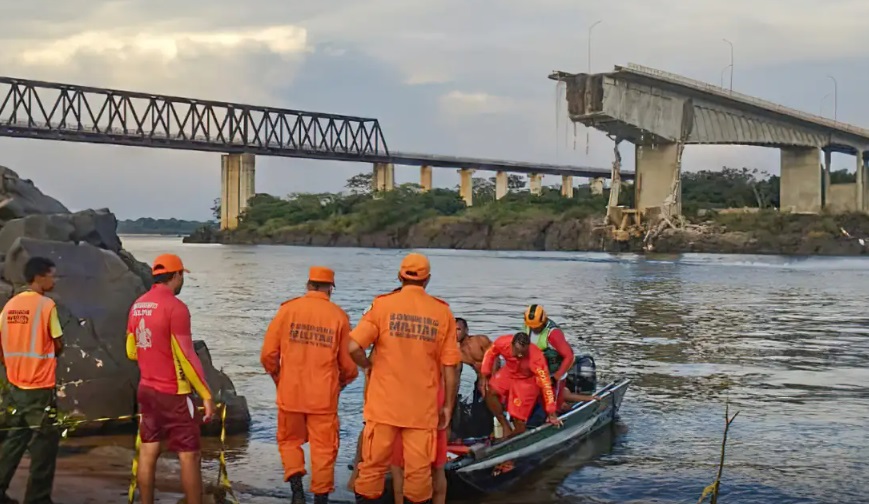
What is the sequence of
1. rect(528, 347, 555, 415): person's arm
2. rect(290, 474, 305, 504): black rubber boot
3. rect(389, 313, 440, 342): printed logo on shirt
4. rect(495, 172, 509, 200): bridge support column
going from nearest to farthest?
1. rect(389, 313, 440, 342): printed logo on shirt
2. rect(290, 474, 305, 504): black rubber boot
3. rect(528, 347, 555, 415): person's arm
4. rect(495, 172, 509, 200): bridge support column

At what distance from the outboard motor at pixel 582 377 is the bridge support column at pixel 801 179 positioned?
91748mm

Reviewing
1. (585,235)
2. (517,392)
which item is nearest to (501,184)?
(585,235)

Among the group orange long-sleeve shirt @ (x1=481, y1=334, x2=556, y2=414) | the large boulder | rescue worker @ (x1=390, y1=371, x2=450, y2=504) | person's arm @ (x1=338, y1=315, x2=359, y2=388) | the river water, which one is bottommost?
the river water

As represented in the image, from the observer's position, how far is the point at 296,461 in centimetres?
807

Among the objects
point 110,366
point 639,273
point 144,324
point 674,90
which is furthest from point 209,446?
point 674,90

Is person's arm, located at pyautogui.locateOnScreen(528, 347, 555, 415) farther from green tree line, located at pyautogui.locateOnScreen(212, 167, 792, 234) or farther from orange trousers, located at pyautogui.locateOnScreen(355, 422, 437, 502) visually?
green tree line, located at pyautogui.locateOnScreen(212, 167, 792, 234)

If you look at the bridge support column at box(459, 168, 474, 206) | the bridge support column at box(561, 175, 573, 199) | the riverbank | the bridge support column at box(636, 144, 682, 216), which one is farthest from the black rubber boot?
the bridge support column at box(561, 175, 573, 199)

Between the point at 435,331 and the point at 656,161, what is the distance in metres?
84.3

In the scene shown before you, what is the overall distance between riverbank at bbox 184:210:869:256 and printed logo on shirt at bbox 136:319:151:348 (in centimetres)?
9180

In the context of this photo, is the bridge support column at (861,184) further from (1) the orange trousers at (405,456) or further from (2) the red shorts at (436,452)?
(1) the orange trousers at (405,456)

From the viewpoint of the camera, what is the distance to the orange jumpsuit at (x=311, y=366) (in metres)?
7.65

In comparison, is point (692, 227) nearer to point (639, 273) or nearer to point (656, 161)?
point (656, 161)

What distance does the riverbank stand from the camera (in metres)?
96.4

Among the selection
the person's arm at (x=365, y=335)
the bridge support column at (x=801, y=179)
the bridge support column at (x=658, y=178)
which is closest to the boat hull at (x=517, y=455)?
the person's arm at (x=365, y=335)
